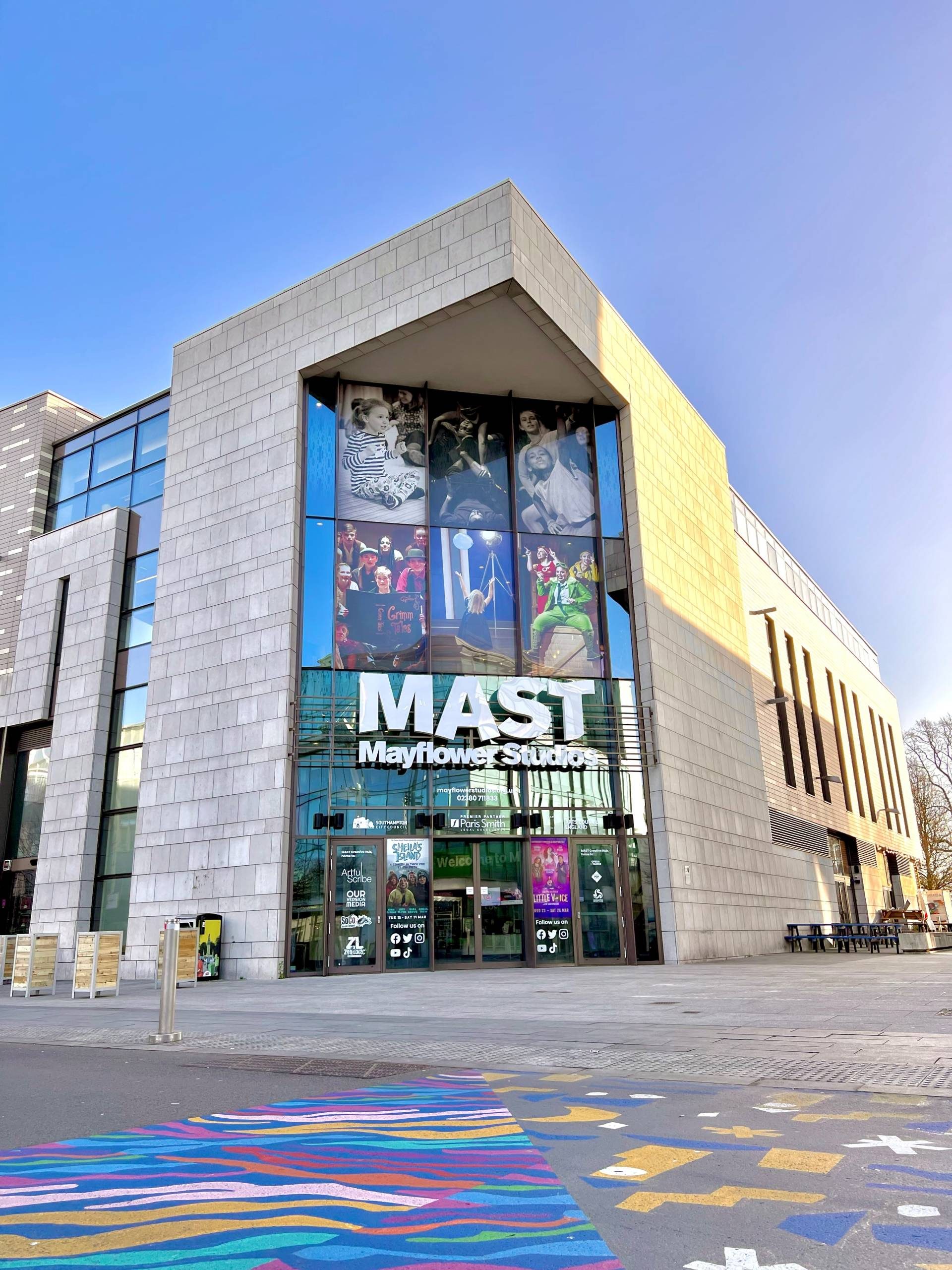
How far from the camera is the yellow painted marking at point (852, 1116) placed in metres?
5.27

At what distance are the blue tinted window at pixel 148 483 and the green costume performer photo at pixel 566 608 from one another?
36.7ft

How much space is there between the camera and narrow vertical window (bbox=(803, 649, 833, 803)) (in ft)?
135

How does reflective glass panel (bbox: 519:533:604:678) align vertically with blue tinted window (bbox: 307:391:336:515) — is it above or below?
below

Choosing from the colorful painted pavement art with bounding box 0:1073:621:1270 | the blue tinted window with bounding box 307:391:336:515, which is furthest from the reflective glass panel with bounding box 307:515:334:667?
the colorful painted pavement art with bounding box 0:1073:621:1270

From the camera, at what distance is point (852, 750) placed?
48562 millimetres

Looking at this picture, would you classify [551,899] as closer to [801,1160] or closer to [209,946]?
[209,946]

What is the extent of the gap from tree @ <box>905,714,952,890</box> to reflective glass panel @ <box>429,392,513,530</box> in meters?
51.3

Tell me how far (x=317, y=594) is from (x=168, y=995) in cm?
1250

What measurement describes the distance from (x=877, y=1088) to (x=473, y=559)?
57.2ft

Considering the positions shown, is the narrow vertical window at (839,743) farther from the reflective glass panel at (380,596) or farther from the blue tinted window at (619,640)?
the reflective glass panel at (380,596)

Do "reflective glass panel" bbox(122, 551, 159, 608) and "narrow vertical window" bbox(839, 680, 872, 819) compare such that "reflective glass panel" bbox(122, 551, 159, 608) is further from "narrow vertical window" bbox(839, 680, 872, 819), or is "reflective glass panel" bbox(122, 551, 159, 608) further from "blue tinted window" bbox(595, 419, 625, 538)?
"narrow vertical window" bbox(839, 680, 872, 819)

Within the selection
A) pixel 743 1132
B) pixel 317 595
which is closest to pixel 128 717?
pixel 317 595

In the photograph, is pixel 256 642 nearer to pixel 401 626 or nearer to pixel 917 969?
pixel 401 626

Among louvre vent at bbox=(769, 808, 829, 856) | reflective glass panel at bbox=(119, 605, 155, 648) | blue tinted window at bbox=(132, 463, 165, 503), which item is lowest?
louvre vent at bbox=(769, 808, 829, 856)
